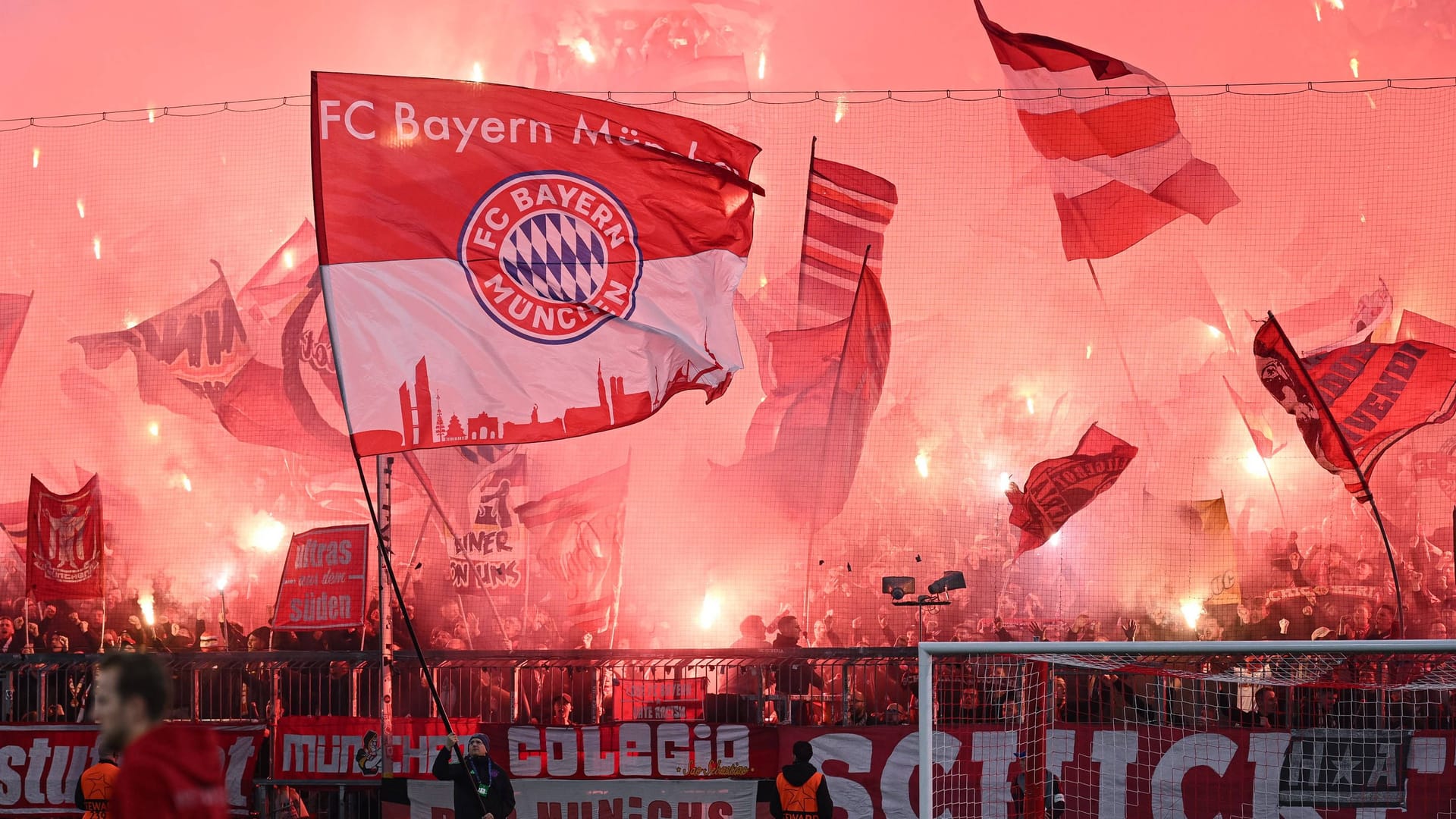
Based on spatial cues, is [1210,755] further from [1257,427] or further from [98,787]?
[98,787]

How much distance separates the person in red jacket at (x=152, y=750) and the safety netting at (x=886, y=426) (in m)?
11.0

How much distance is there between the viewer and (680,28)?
14.5 metres

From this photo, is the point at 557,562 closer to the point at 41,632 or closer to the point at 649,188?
the point at 41,632

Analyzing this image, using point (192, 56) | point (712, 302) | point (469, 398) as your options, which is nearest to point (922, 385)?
point (712, 302)

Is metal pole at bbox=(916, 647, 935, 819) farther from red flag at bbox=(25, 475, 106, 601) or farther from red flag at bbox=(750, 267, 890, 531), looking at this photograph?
red flag at bbox=(25, 475, 106, 601)

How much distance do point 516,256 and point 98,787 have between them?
15.1 feet

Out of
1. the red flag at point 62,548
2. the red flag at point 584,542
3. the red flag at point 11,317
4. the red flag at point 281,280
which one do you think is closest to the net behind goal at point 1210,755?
the red flag at point 584,542

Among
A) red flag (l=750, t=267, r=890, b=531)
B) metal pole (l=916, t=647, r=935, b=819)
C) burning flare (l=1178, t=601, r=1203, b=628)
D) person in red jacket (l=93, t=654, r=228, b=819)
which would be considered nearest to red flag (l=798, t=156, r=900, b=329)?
red flag (l=750, t=267, r=890, b=531)

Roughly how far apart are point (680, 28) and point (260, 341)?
6.31 meters

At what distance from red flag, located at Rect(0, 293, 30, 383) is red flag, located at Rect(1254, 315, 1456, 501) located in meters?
14.4

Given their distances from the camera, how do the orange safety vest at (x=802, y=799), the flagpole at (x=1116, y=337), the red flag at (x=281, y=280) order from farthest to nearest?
the red flag at (x=281, y=280) < the flagpole at (x=1116, y=337) < the orange safety vest at (x=802, y=799)

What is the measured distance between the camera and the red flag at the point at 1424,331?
1341 centimetres

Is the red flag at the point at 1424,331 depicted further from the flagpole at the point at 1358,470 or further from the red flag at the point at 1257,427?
the red flag at the point at 1257,427

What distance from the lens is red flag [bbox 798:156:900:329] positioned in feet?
45.4
